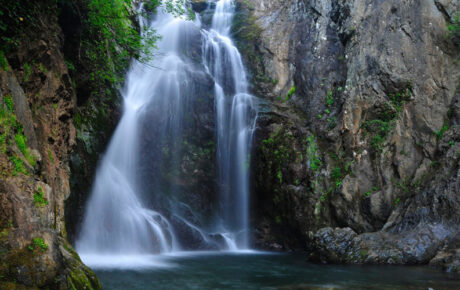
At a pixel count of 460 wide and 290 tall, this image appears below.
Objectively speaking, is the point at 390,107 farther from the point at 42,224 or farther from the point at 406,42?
the point at 42,224

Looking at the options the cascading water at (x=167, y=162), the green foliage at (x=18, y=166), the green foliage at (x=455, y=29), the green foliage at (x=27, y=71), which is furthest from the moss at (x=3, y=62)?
the green foliage at (x=455, y=29)

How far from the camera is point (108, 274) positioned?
7.63m

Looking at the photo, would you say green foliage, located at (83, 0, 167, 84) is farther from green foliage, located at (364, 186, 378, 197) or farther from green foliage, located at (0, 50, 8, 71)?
green foliage, located at (364, 186, 378, 197)

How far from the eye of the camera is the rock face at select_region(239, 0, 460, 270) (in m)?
10.2

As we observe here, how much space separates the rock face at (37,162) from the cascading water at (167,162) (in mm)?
3983

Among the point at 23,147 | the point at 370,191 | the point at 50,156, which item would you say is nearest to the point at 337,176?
the point at 370,191

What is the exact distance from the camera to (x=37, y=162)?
5.33m

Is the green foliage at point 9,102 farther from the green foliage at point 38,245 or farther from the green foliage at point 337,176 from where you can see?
the green foliage at point 337,176

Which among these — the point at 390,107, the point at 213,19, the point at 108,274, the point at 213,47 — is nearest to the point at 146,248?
the point at 108,274

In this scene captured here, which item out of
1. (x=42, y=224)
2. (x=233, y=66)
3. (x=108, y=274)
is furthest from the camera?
(x=233, y=66)

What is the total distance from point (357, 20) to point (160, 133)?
1047cm

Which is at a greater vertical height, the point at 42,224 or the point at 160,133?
the point at 160,133

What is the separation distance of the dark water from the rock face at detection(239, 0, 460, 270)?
123cm

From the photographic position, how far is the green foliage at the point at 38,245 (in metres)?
4.00
